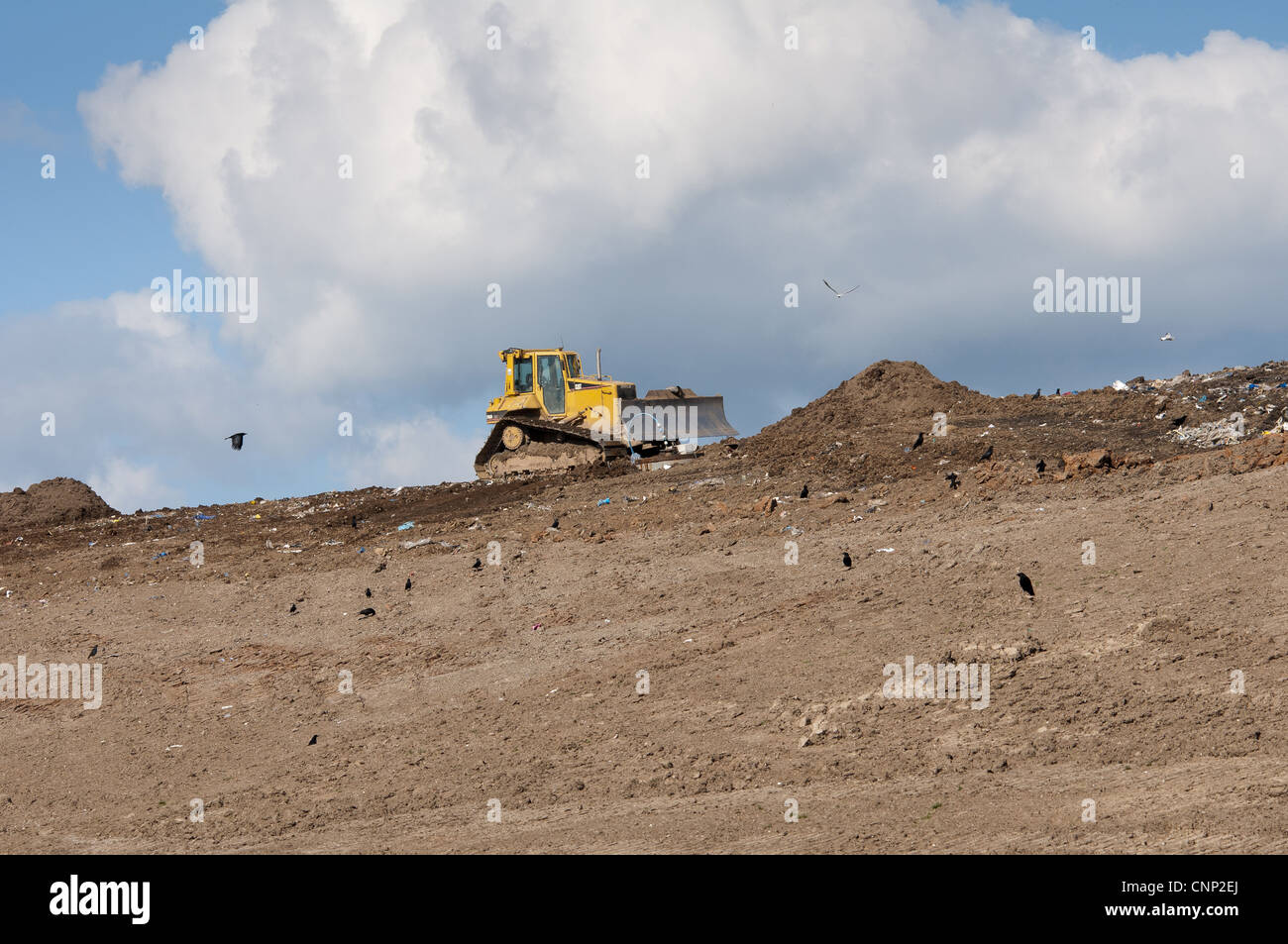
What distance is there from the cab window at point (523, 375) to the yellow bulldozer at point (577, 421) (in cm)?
2

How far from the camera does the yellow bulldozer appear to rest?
27.1 meters

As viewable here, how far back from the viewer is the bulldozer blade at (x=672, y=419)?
88.8 feet

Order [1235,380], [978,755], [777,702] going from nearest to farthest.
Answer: [978,755]
[777,702]
[1235,380]

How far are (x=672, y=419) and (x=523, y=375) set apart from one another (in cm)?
413

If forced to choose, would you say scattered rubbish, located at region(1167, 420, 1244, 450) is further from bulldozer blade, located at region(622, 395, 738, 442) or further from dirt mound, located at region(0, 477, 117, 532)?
dirt mound, located at region(0, 477, 117, 532)

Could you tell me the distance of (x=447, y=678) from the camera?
13422 mm

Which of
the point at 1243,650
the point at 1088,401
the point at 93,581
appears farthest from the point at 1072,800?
the point at 1088,401

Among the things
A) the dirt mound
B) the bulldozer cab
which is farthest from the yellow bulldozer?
the dirt mound

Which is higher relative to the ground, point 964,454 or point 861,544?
point 964,454

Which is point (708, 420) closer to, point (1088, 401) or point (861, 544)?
point (1088, 401)

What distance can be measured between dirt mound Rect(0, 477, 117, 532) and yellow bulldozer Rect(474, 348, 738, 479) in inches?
368

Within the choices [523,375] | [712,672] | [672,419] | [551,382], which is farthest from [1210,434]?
[523,375]

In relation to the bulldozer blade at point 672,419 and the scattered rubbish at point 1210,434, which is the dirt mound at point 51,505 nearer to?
the bulldozer blade at point 672,419
